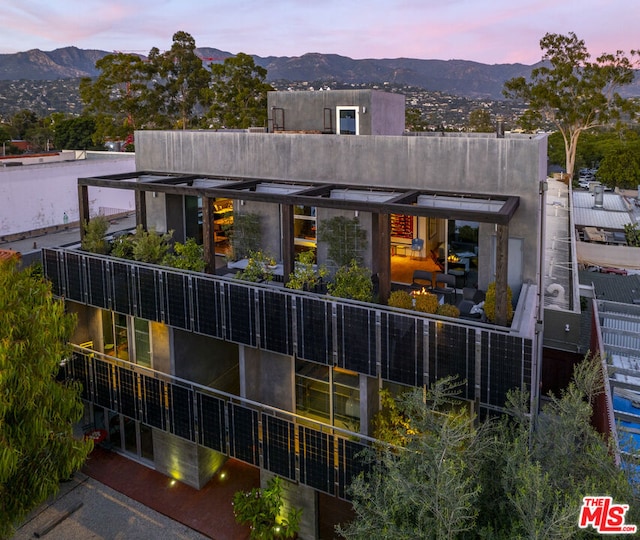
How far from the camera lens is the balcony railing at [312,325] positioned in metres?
9.46

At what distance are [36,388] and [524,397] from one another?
7804 millimetres

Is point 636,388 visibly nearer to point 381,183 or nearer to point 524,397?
point 524,397

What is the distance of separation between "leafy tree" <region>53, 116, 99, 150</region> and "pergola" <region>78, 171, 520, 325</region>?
51088 millimetres

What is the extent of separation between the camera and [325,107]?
18.3m

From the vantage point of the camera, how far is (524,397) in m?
8.36

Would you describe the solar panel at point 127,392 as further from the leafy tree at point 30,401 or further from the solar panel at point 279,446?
the solar panel at point 279,446

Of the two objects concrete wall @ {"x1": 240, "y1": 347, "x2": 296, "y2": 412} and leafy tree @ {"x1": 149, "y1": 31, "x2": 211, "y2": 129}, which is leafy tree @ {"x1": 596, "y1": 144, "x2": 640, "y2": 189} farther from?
concrete wall @ {"x1": 240, "y1": 347, "x2": 296, "y2": 412}

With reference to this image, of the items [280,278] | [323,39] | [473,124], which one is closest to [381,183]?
[280,278]

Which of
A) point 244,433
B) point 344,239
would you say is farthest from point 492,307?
point 244,433

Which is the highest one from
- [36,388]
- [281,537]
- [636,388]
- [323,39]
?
[323,39]

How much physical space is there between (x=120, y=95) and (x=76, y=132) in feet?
31.7

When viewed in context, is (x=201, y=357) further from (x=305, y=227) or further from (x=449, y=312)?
(x=449, y=312)

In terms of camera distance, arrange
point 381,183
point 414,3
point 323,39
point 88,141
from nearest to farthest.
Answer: point 381,183 → point 88,141 → point 414,3 → point 323,39

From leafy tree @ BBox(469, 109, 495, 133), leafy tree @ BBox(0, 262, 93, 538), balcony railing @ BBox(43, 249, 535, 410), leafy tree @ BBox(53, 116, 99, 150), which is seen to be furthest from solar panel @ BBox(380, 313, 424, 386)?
leafy tree @ BBox(469, 109, 495, 133)
